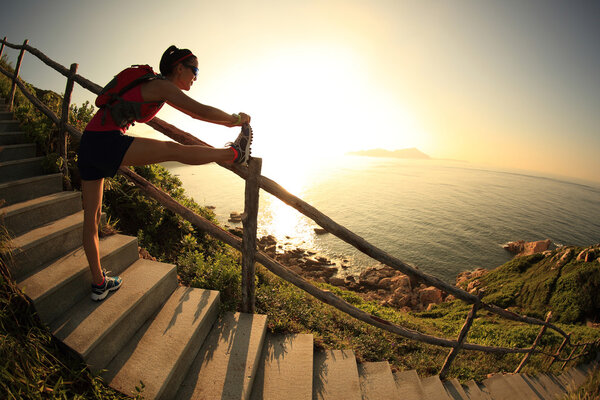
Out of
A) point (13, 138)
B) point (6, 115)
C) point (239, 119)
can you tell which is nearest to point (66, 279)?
point (239, 119)

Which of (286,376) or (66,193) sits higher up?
(66,193)

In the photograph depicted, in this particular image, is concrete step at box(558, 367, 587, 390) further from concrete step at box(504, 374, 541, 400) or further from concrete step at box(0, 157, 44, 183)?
concrete step at box(0, 157, 44, 183)

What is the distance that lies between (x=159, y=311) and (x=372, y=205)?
51528 mm

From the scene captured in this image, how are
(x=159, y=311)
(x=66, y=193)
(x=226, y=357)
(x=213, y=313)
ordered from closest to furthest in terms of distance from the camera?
(x=226, y=357) → (x=159, y=311) → (x=213, y=313) → (x=66, y=193)

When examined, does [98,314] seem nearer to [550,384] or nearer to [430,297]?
[550,384]

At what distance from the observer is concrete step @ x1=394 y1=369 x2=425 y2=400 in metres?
3.35

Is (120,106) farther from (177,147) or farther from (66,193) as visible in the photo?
(66,193)

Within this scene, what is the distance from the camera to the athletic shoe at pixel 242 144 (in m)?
2.48

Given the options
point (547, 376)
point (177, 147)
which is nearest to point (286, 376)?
point (177, 147)

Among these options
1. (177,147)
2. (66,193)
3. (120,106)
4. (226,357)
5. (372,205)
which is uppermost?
(120,106)

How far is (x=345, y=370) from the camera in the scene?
10.1 ft

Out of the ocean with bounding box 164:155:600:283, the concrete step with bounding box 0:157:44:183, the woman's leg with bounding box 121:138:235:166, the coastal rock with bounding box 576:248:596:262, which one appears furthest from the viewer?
the ocean with bounding box 164:155:600:283

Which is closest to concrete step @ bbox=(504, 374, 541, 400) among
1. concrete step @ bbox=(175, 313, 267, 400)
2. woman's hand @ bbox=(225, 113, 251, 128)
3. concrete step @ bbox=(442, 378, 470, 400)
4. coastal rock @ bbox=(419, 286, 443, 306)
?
concrete step @ bbox=(442, 378, 470, 400)

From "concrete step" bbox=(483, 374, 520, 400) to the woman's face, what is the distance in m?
7.04
